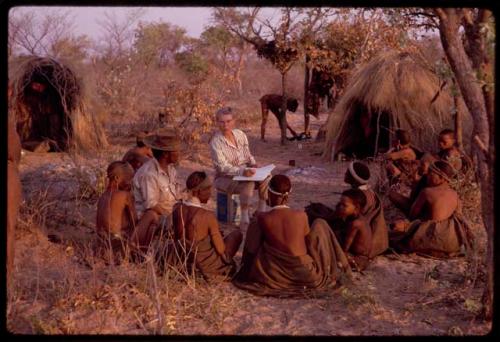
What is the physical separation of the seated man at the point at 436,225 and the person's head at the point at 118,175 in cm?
255

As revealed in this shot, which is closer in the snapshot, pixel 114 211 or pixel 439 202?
pixel 114 211

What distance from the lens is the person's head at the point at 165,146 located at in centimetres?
529

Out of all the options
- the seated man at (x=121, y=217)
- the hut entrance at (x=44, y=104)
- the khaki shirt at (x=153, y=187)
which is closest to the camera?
the seated man at (x=121, y=217)

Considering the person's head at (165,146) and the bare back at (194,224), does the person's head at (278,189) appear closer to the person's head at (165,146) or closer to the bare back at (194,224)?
the bare back at (194,224)

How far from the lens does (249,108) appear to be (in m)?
19.2

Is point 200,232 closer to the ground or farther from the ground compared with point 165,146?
closer to the ground

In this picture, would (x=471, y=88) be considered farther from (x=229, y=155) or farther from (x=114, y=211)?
(x=229, y=155)

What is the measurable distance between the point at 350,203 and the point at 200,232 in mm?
1330

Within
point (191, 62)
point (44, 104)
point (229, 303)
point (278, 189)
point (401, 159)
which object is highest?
point (191, 62)

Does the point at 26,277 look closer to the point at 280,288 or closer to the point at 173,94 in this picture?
the point at 280,288

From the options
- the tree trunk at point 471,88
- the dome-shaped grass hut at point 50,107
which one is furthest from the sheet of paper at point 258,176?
the dome-shaped grass hut at point 50,107

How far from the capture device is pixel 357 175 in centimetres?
538

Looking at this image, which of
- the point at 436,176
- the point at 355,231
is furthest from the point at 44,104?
the point at 436,176

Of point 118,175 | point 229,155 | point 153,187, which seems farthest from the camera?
point 229,155
